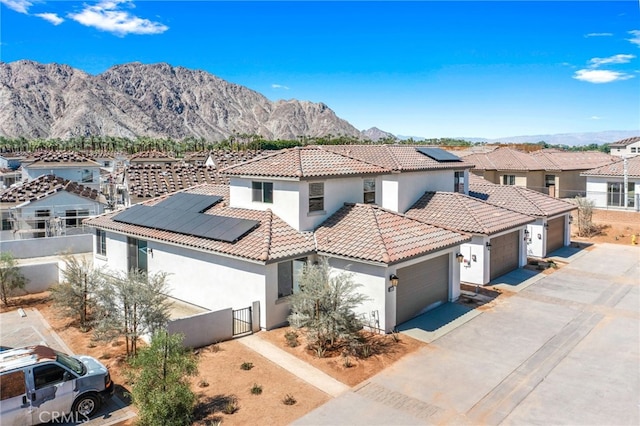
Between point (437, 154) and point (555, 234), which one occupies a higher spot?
point (437, 154)

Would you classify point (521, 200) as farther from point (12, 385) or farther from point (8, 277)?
point (8, 277)

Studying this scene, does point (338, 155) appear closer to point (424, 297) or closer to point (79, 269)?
point (424, 297)

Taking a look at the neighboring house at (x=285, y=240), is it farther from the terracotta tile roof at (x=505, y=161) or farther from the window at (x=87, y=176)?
the terracotta tile roof at (x=505, y=161)

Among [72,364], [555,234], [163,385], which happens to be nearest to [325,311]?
[163,385]

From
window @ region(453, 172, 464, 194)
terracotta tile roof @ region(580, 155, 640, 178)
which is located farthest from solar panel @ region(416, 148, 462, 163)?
terracotta tile roof @ region(580, 155, 640, 178)

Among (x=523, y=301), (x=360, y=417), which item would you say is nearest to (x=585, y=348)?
(x=523, y=301)

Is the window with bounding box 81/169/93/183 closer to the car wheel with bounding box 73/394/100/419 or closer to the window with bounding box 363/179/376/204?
the window with bounding box 363/179/376/204
